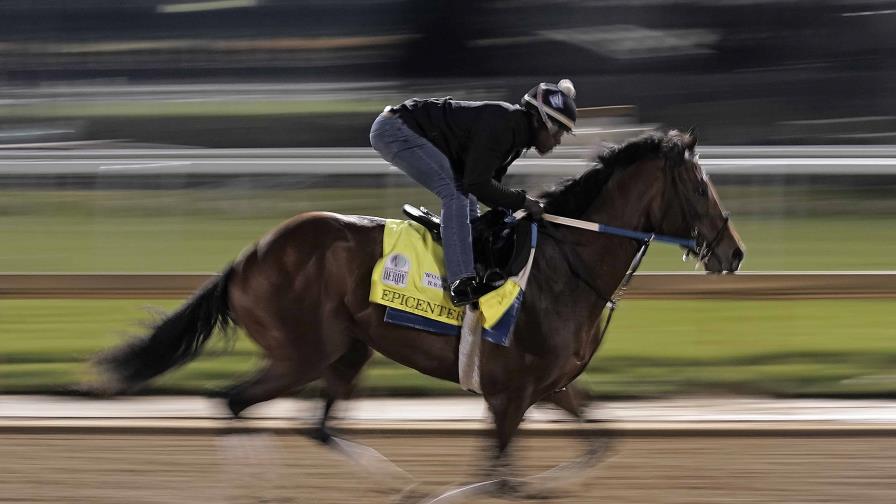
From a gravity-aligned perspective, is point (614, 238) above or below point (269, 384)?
above

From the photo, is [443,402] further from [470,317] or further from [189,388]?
[470,317]

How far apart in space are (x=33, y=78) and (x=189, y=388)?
13075mm

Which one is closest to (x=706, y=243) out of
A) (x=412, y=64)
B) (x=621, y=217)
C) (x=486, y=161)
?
(x=621, y=217)

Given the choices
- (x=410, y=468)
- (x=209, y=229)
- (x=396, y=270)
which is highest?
(x=396, y=270)

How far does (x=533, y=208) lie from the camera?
4.79 metres

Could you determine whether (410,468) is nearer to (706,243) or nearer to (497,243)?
(497,243)

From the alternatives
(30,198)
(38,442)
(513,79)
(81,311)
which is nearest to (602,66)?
(513,79)

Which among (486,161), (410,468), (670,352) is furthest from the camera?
(670,352)

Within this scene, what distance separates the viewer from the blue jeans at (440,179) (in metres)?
4.71

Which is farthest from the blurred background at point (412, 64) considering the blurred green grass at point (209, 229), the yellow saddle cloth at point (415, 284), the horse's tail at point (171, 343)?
the yellow saddle cloth at point (415, 284)

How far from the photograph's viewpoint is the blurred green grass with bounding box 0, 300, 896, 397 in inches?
273

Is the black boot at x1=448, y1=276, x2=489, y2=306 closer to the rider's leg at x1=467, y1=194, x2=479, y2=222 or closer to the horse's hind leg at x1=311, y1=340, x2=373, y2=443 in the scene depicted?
the rider's leg at x1=467, y1=194, x2=479, y2=222

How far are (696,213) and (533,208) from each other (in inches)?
24.0

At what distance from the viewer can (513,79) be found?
17.0m
